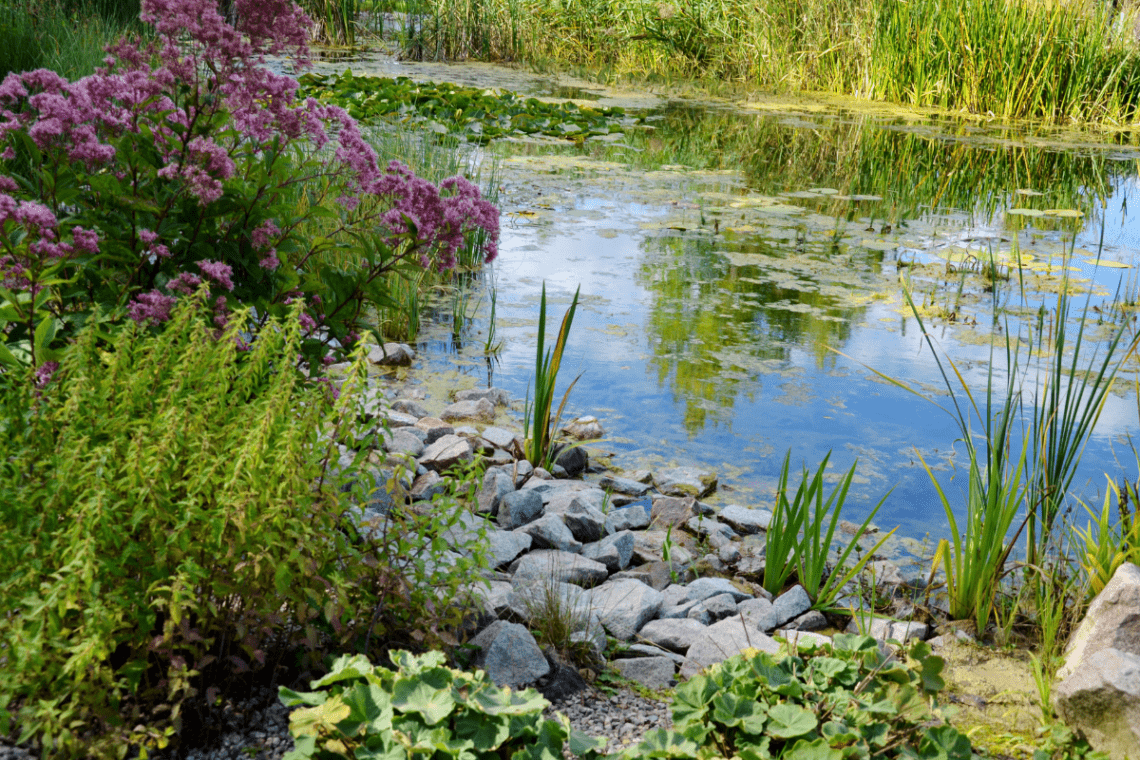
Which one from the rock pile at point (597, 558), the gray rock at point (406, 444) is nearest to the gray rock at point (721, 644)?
the rock pile at point (597, 558)

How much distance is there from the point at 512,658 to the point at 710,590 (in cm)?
87

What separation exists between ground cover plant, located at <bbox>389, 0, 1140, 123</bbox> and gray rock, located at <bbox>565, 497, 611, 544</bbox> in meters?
10.3

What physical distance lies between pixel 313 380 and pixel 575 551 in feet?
3.07

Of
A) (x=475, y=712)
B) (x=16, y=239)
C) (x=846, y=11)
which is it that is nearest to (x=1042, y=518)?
(x=475, y=712)

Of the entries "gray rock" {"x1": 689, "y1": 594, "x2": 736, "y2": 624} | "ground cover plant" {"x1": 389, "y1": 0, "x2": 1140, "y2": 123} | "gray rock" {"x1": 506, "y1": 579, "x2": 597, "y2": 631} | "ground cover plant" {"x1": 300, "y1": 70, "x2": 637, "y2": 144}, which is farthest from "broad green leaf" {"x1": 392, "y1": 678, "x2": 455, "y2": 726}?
"ground cover plant" {"x1": 389, "y1": 0, "x2": 1140, "y2": 123}

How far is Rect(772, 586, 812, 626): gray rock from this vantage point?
2.64 m

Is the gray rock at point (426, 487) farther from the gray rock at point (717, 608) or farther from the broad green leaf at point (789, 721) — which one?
the broad green leaf at point (789, 721)

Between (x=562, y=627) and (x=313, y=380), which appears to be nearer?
(x=562, y=627)

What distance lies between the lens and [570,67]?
49.2 ft

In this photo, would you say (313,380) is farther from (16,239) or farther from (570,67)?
(570,67)

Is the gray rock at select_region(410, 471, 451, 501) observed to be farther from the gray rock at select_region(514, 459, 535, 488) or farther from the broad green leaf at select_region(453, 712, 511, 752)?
the broad green leaf at select_region(453, 712, 511, 752)

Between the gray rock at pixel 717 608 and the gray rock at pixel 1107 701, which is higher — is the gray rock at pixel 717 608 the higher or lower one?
the lower one

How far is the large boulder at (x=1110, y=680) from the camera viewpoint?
1.95m

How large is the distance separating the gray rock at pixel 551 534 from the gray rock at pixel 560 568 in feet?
0.32
